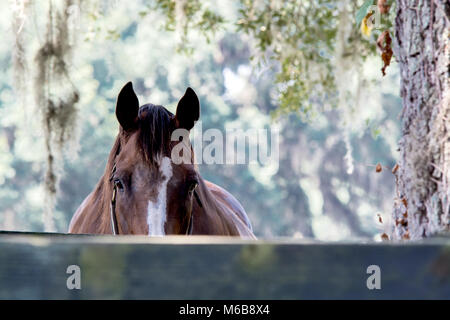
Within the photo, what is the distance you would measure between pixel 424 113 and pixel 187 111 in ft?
5.26

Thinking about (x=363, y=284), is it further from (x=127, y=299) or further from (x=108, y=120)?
(x=108, y=120)

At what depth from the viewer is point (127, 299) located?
857 mm

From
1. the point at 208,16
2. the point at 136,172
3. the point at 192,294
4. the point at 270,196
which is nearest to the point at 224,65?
the point at 270,196

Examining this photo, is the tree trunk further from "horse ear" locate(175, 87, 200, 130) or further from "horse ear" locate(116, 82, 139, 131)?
"horse ear" locate(116, 82, 139, 131)

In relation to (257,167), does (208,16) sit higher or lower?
higher

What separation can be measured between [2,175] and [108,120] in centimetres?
341

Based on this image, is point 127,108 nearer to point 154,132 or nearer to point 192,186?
point 154,132

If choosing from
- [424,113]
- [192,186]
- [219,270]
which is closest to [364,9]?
[424,113]

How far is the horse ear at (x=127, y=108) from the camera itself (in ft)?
10.1

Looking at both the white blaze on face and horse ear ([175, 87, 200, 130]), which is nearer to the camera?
the white blaze on face

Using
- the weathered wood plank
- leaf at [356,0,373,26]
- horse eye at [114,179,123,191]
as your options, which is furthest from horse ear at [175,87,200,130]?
the weathered wood plank

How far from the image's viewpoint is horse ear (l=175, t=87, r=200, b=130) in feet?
10.3

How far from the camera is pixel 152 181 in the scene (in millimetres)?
2773

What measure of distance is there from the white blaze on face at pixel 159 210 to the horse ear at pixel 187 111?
16.9 inches
